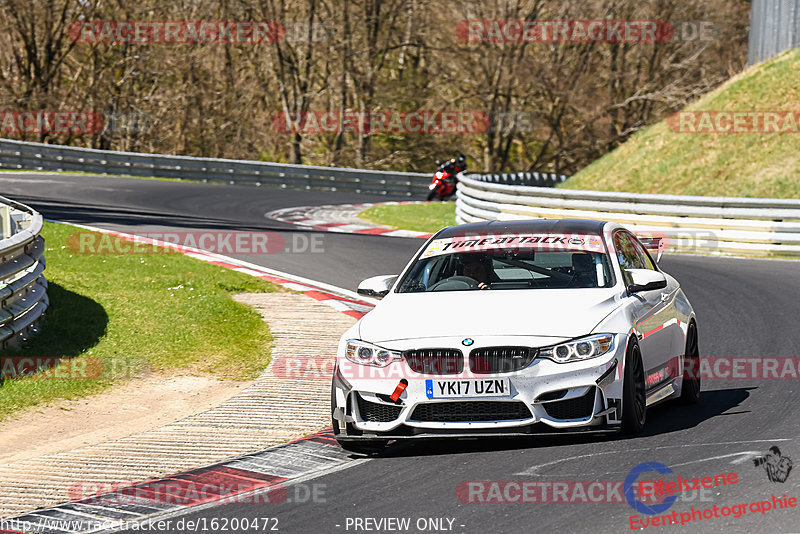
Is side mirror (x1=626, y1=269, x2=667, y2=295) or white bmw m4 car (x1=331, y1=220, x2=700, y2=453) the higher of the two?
side mirror (x1=626, y1=269, x2=667, y2=295)

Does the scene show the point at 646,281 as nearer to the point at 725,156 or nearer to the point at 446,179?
the point at 725,156

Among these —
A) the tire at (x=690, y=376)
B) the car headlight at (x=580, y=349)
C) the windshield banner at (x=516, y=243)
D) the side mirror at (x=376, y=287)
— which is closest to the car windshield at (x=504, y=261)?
the windshield banner at (x=516, y=243)

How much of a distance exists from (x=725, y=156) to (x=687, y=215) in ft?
22.9

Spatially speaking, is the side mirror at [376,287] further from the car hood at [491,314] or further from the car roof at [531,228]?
the car roof at [531,228]

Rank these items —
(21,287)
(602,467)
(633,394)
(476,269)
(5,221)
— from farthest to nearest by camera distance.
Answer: (5,221), (21,287), (476,269), (633,394), (602,467)

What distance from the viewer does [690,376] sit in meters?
8.48

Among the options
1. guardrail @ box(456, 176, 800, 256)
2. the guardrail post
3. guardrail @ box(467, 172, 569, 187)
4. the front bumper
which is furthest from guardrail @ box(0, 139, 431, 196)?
the front bumper

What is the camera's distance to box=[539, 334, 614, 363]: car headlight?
684cm

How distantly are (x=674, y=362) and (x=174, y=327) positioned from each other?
231 inches

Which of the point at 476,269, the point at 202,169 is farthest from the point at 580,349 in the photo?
the point at 202,169

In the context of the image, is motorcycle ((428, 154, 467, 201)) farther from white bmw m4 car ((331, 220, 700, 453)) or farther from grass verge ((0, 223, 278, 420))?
white bmw m4 car ((331, 220, 700, 453))

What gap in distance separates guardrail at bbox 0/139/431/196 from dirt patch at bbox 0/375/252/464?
2711 centimetres

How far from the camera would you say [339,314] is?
13.1 meters

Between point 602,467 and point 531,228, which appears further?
point 531,228
